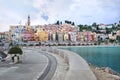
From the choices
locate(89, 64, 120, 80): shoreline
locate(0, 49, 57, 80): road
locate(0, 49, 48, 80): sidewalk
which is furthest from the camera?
locate(0, 49, 48, 80): sidewalk

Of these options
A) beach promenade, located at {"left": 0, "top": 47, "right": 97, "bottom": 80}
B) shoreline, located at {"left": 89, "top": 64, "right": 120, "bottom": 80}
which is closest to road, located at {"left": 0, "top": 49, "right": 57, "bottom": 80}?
beach promenade, located at {"left": 0, "top": 47, "right": 97, "bottom": 80}

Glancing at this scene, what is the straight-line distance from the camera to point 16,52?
133ft

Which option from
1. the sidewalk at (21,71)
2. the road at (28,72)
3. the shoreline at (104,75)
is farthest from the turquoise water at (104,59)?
the sidewalk at (21,71)

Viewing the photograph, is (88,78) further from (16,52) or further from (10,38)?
(10,38)

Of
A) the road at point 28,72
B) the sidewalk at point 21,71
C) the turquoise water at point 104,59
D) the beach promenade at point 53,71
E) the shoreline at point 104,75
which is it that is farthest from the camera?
the turquoise water at point 104,59

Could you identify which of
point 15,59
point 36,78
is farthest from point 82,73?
point 15,59

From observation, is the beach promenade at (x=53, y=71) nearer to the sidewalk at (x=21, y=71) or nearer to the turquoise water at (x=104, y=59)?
the sidewalk at (x=21, y=71)

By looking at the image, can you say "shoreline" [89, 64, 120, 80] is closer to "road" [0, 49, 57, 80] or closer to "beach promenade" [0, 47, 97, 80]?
"beach promenade" [0, 47, 97, 80]

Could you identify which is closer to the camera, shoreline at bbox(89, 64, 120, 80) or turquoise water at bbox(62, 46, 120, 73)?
shoreline at bbox(89, 64, 120, 80)

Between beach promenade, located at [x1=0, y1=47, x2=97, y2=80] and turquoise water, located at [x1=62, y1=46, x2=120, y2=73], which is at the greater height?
beach promenade, located at [x1=0, y1=47, x2=97, y2=80]

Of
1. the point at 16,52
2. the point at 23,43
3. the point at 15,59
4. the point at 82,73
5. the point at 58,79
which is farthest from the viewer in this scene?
the point at 23,43

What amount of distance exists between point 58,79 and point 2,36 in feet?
584

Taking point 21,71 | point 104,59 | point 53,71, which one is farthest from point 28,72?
point 104,59

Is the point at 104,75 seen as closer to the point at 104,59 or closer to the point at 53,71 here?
→ the point at 53,71
